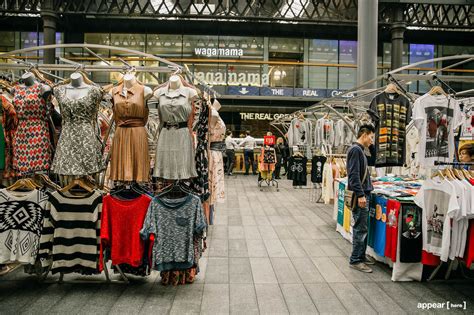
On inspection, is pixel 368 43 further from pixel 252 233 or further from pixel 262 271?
pixel 262 271

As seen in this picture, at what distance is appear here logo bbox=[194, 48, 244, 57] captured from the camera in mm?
19109

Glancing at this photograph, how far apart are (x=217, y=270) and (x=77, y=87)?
8.91ft

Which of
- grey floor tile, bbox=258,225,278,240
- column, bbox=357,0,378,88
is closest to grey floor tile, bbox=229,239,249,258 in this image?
grey floor tile, bbox=258,225,278,240

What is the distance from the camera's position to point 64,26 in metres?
18.0

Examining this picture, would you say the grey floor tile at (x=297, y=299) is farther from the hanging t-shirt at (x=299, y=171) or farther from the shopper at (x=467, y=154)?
the hanging t-shirt at (x=299, y=171)

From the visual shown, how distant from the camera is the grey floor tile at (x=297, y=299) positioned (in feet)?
12.1

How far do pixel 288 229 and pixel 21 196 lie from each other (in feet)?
15.0

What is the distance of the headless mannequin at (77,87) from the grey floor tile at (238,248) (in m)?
2.97

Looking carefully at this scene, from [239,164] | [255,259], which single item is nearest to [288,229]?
[255,259]

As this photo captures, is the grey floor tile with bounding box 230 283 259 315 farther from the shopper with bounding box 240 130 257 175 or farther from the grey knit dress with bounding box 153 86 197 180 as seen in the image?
the shopper with bounding box 240 130 257 175

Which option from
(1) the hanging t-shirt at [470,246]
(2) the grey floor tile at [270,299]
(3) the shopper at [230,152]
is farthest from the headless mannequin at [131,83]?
(3) the shopper at [230,152]

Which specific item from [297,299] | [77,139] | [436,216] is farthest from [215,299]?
[436,216]

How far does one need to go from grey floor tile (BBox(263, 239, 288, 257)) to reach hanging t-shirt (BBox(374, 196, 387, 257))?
127 cm

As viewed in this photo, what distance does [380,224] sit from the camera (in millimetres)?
4891
